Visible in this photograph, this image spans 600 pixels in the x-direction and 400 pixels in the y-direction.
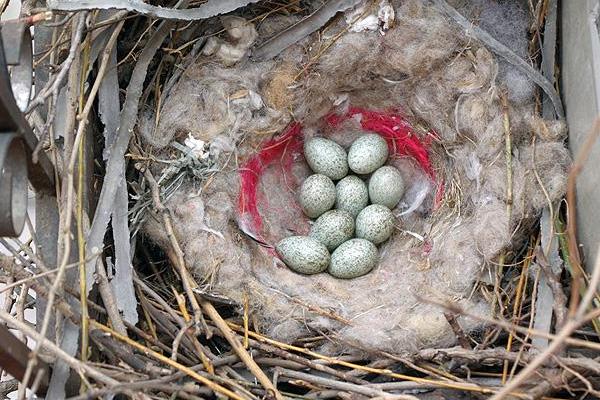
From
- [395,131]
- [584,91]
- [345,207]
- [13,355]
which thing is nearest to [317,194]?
[345,207]

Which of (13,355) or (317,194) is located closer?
(13,355)

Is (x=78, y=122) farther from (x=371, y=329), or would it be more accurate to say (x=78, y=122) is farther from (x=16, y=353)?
(x=371, y=329)

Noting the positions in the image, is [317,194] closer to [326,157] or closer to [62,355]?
[326,157]

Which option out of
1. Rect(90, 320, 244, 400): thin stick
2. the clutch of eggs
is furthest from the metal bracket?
the clutch of eggs

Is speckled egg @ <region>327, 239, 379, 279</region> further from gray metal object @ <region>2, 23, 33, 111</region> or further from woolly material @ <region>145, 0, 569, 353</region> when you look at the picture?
gray metal object @ <region>2, 23, 33, 111</region>

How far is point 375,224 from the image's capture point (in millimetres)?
2348

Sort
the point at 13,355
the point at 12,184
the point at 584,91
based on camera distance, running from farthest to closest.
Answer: the point at 584,91 → the point at 12,184 → the point at 13,355

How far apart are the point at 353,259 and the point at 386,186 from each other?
0.28 metres

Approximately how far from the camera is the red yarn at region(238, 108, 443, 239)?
237 cm

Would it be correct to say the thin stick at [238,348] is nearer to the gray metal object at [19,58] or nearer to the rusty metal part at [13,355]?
the rusty metal part at [13,355]

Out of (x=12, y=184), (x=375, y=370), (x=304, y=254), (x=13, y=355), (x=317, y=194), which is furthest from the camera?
(x=317, y=194)

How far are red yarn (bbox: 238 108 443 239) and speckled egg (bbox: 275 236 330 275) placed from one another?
10 cm

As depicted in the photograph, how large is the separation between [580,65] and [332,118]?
817mm

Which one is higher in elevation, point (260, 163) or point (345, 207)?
point (260, 163)
